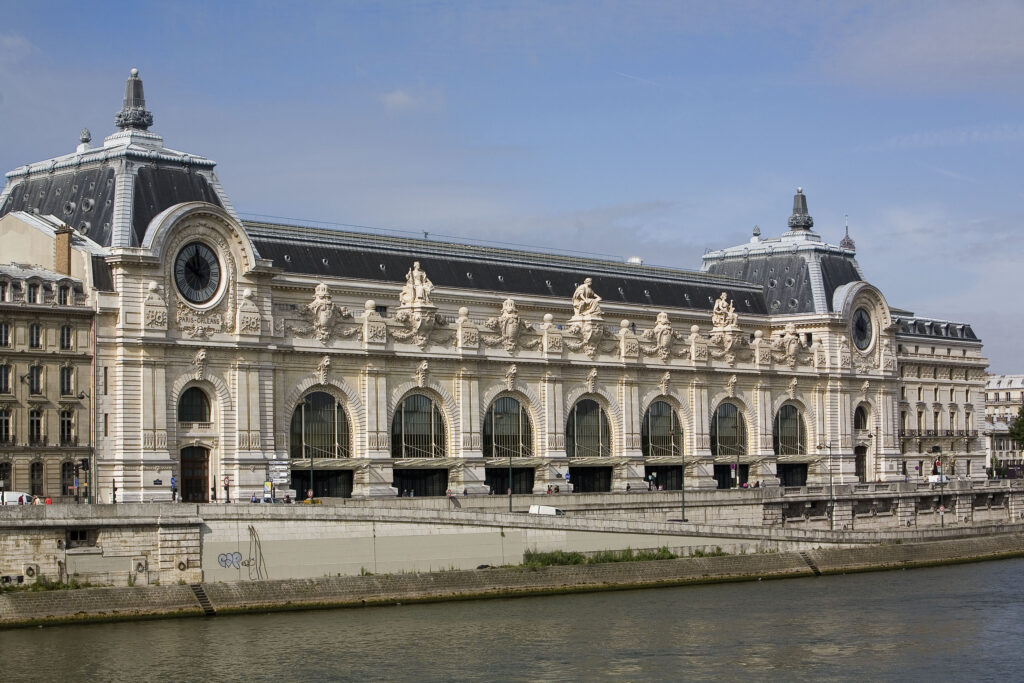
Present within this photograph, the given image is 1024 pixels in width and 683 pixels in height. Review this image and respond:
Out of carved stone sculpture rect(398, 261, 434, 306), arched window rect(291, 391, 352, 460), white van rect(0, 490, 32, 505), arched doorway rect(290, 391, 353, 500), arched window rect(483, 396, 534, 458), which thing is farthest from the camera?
arched window rect(483, 396, 534, 458)

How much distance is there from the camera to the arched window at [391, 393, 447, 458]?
98.4 metres

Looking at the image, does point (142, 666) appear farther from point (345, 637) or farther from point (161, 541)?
point (161, 541)

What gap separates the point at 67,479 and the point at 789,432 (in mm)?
56694

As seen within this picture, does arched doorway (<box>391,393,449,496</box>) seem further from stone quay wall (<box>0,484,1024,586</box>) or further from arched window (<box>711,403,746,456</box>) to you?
arched window (<box>711,403,746,456</box>)

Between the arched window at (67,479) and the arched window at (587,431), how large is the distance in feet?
109

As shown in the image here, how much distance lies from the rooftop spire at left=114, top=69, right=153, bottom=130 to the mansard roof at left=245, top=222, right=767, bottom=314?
358 inches

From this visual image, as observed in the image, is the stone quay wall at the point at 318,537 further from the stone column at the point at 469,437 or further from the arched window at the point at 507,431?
the arched window at the point at 507,431

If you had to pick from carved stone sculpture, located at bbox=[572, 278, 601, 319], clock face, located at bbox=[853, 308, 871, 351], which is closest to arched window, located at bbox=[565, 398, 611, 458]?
carved stone sculpture, located at bbox=[572, 278, 601, 319]

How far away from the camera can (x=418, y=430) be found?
326 ft

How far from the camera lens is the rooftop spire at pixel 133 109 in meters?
94.0

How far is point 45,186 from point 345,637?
1571 inches

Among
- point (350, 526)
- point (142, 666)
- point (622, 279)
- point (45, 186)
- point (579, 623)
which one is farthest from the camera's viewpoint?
point (622, 279)

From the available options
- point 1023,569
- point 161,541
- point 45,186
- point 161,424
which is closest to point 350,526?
point 161,541

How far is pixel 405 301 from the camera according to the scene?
100250mm
